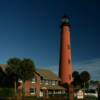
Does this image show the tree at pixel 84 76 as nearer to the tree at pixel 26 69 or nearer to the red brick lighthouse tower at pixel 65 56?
the red brick lighthouse tower at pixel 65 56

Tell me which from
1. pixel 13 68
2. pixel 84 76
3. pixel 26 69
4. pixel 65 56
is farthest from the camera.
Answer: pixel 84 76

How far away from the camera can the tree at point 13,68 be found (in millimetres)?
68812

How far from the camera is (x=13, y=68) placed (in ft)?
226

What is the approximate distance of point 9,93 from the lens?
60.2 meters

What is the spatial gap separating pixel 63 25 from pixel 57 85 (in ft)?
55.1

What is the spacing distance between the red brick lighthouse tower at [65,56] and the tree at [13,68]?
1669cm

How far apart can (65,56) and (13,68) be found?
63.9 feet

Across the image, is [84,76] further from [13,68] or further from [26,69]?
[13,68]

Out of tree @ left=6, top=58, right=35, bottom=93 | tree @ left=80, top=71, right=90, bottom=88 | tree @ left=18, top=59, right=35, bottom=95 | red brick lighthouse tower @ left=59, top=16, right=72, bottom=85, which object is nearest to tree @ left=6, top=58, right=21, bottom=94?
tree @ left=6, top=58, right=35, bottom=93

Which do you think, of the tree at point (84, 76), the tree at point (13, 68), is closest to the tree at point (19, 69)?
the tree at point (13, 68)

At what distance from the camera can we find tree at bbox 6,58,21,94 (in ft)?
226

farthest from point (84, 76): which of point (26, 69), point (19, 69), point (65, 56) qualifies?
point (19, 69)

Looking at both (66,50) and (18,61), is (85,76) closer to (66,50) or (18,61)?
(66,50)

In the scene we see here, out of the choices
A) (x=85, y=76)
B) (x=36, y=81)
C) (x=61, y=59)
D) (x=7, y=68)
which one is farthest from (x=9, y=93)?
(x=85, y=76)
